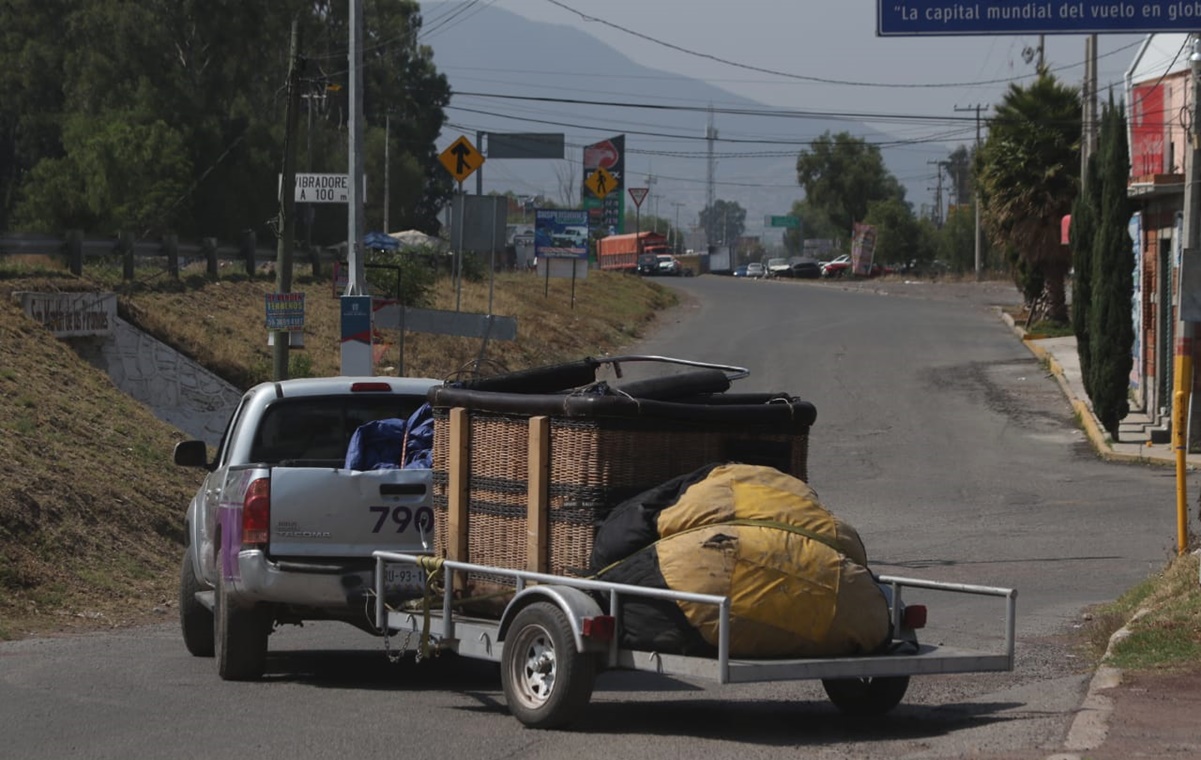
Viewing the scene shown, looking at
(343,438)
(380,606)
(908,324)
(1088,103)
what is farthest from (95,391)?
(908,324)

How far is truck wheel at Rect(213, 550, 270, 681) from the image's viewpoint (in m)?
9.96

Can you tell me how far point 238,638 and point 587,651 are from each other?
10.3 ft

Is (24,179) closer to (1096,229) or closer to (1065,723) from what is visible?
(1096,229)

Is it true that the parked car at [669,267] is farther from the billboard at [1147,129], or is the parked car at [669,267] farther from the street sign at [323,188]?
the street sign at [323,188]

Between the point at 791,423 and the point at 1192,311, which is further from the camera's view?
the point at 1192,311

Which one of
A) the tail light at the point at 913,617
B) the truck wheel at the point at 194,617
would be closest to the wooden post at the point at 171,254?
the truck wheel at the point at 194,617

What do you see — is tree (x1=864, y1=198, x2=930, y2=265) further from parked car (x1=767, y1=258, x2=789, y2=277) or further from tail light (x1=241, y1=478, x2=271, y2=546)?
tail light (x1=241, y1=478, x2=271, y2=546)

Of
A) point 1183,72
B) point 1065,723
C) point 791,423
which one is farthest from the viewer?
point 1183,72

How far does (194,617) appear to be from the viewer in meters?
11.4

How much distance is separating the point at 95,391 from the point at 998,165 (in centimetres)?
2847

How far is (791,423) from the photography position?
8758mm

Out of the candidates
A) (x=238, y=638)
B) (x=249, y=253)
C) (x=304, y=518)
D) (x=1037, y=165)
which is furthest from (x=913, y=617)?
(x=1037, y=165)

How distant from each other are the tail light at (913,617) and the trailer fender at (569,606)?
1682 mm

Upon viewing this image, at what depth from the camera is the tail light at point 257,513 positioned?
9.58 meters
